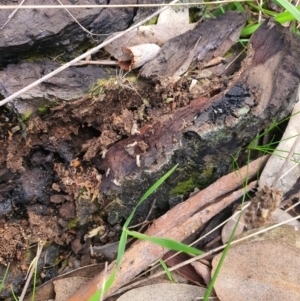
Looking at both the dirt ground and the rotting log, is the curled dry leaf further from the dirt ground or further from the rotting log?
the rotting log

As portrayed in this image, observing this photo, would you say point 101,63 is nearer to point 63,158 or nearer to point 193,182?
point 63,158

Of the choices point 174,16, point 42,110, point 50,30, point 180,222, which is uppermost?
point 50,30

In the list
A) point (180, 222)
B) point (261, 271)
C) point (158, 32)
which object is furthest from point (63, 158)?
point (261, 271)

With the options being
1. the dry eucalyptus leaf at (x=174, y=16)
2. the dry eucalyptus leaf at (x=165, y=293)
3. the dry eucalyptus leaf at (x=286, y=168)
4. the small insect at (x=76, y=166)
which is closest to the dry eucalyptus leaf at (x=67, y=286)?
the dry eucalyptus leaf at (x=165, y=293)

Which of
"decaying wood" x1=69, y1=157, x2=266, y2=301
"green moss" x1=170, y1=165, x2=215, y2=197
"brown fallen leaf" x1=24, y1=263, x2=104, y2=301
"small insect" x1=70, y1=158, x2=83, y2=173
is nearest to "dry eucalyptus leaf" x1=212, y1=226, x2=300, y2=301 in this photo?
"decaying wood" x1=69, y1=157, x2=266, y2=301

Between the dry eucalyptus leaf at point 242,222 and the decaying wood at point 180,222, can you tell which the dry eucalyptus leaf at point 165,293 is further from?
the dry eucalyptus leaf at point 242,222

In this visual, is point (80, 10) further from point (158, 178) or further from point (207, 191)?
point (207, 191)
